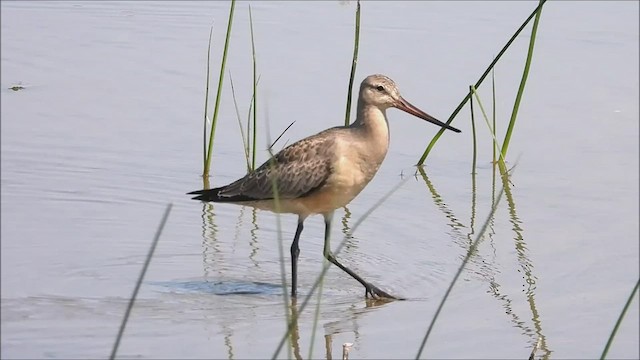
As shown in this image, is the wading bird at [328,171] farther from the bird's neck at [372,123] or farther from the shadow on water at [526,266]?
the shadow on water at [526,266]

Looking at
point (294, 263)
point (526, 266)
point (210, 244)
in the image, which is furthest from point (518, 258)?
point (210, 244)

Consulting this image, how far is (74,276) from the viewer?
770 centimetres

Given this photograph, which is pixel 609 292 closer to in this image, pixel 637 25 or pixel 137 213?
pixel 137 213

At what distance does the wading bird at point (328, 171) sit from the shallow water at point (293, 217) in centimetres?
42

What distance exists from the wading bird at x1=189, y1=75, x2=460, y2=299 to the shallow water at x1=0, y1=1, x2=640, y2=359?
1.37 feet

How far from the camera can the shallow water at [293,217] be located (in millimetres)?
7059

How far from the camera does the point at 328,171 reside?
7.61 metres

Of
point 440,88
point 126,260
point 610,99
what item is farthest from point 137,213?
point 610,99

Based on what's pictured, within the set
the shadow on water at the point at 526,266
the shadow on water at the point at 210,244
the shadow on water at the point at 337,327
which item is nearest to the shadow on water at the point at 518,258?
the shadow on water at the point at 526,266

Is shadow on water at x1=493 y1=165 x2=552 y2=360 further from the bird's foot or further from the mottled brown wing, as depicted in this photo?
the mottled brown wing

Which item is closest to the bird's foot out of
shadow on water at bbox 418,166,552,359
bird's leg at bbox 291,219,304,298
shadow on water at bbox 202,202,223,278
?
bird's leg at bbox 291,219,304,298

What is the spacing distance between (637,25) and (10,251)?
765cm

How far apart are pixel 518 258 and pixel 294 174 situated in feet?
4.94

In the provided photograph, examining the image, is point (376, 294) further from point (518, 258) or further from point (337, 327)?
point (518, 258)
